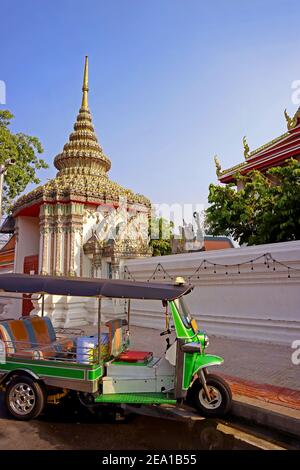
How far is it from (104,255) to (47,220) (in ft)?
10.3

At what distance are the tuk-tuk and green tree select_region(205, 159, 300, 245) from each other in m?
7.41

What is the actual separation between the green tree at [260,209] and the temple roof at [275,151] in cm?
390

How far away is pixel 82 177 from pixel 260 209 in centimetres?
813

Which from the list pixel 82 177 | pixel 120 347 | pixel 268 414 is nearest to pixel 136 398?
pixel 120 347

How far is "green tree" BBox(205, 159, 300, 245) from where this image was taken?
37.3 feet

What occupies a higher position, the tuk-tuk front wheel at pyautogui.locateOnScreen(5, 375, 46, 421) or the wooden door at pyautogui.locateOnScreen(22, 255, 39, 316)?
the wooden door at pyautogui.locateOnScreen(22, 255, 39, 316)

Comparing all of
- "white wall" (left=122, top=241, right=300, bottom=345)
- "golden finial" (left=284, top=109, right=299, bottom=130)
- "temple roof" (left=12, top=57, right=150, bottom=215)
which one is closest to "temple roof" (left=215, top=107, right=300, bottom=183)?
"golden finial" (left=284, top=109, right=299, bottom=130)

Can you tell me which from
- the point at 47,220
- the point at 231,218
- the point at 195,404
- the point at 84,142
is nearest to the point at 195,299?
the point at 231,218

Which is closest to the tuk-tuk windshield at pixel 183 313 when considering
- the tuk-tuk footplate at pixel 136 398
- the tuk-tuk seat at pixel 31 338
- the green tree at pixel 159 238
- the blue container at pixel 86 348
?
the tuk-tuk footplate at pixel 136 398

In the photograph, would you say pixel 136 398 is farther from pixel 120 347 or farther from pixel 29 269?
pixel 29 269

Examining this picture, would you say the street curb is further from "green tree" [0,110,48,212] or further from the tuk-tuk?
"green tree" [0,110,48,212]

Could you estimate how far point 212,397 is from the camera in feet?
16.4

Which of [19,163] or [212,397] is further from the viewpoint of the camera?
[19,163]

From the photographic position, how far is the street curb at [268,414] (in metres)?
4.53
